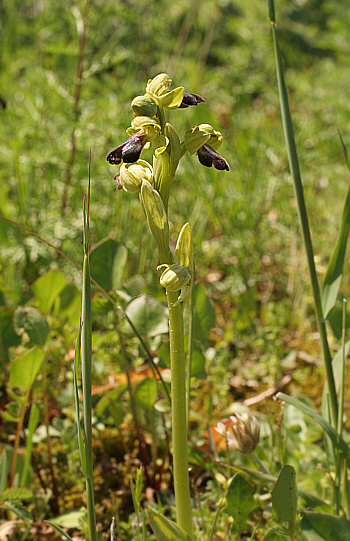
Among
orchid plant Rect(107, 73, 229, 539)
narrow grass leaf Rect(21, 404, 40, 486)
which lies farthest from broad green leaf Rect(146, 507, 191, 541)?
narrow grass leaf Rect(21, 404, 40, 486)

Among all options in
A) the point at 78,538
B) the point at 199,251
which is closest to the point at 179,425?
the point at 78,538

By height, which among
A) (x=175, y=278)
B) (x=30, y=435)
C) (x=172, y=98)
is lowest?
(x=30, y=435)

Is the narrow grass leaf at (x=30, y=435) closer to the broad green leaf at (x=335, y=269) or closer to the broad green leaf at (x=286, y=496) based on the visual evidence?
the broad green leaf at (x=286, y=496)

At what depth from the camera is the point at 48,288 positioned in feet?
3.19

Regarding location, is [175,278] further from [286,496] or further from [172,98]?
[286,496]

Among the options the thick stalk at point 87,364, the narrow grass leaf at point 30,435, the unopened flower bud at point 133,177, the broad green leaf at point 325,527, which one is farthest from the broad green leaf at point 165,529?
the unopened flower bud at point 133,177

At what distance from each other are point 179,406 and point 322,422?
232mm

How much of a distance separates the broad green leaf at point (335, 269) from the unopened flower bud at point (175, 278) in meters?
0.29

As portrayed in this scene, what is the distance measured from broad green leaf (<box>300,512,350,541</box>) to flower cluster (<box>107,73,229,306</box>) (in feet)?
1.49

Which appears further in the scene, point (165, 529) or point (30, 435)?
point (30, 435)

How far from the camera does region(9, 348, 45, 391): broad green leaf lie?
829 mm

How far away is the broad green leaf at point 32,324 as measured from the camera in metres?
0.90

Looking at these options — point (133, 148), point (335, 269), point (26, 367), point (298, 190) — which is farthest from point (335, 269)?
point (26, 367)

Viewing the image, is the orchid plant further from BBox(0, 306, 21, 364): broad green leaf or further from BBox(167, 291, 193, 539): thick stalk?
BBox(0, 306, 21, 364): broad green leaf
